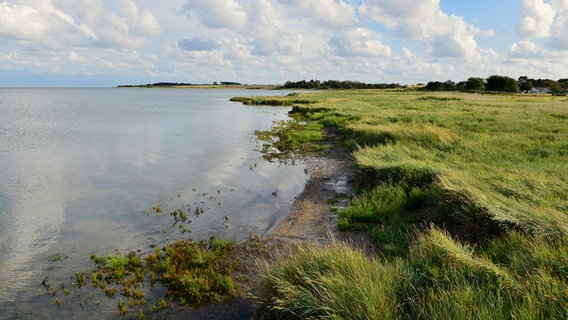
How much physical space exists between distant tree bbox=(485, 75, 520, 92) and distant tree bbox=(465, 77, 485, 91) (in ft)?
9.68

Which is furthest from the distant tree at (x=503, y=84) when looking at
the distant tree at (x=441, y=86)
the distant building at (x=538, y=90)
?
the distant building at (x=538, y=90)

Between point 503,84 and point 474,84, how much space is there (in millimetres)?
8836

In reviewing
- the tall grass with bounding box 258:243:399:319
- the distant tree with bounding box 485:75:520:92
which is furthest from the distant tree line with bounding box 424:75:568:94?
the tall grass with bounding box 258:243:399:319

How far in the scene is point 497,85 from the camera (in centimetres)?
11562

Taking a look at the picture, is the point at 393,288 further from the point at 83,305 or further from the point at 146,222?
the point at 146,222

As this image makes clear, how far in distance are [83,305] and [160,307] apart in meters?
1.63

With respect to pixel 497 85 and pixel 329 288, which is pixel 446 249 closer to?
pixel 329 288

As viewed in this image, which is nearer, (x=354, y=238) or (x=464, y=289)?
(x=464, y=289)

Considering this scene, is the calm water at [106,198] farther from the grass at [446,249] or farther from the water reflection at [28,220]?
the grass at [446,249]

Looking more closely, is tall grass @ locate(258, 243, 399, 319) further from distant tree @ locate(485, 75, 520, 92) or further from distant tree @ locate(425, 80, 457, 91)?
distant tree @ locate(425, 80, 457, 91)

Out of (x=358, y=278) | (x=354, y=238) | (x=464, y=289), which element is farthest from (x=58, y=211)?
(x=464, y=289)

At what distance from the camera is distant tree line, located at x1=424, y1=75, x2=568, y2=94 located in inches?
4471

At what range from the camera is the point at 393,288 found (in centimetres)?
540

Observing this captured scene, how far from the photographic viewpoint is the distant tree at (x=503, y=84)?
113m
